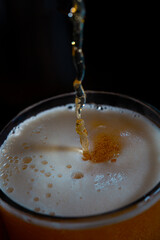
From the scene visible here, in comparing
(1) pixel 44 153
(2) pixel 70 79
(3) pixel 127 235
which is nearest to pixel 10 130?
(1) pixel 44 153

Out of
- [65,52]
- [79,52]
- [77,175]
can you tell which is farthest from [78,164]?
[65,52]

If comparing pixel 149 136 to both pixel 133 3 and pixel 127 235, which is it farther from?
pixel 133 3

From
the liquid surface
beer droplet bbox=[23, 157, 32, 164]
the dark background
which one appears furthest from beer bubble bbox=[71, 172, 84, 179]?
the dark background

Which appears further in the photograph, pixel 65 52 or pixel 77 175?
pixel 65 52

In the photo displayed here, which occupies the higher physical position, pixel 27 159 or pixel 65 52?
pixel 65 52

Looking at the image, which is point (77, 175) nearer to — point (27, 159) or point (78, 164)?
point (78, 164)

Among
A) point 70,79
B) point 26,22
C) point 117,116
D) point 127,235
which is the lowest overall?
point 127,235

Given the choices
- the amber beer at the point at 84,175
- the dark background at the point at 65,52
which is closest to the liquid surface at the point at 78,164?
the amber beer at the point at 84,175
